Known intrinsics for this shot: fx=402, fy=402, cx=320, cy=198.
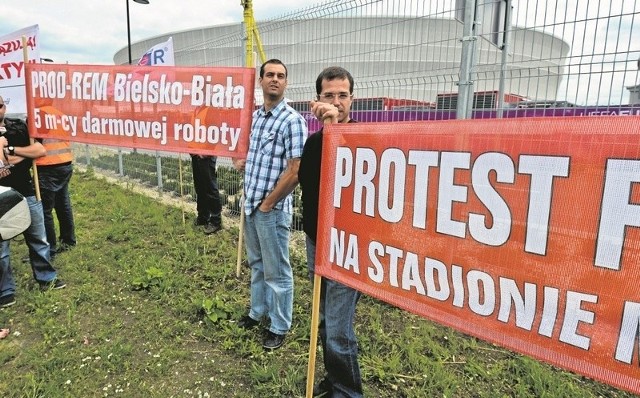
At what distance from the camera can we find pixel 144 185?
27.4 feet

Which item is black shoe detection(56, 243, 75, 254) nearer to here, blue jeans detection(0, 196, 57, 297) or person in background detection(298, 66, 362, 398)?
blue jeans detection(0, 196, 57, 297)

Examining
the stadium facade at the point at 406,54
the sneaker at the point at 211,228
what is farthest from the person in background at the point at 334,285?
the sneaker at the point at 211,228

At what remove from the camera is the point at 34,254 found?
3648 mm

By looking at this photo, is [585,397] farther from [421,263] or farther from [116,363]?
[116,363]

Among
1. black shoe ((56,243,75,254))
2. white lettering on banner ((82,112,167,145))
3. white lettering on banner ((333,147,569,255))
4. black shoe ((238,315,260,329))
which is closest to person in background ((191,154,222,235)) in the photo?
white lettering on banner ((82,112,167,145))

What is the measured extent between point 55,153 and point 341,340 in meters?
3.76

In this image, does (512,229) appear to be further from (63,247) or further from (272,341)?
(63,247)

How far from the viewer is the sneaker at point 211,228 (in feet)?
17.0

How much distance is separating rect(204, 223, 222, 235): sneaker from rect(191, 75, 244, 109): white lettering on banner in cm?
196

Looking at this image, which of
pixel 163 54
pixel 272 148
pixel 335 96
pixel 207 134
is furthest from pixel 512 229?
pixel 163 54

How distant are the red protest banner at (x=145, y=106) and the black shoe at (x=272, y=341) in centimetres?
Answer: 153

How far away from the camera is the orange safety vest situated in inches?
162

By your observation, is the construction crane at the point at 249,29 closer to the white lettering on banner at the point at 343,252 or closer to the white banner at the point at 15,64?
the white banner at the point at 15,64

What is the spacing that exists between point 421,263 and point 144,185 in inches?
311
